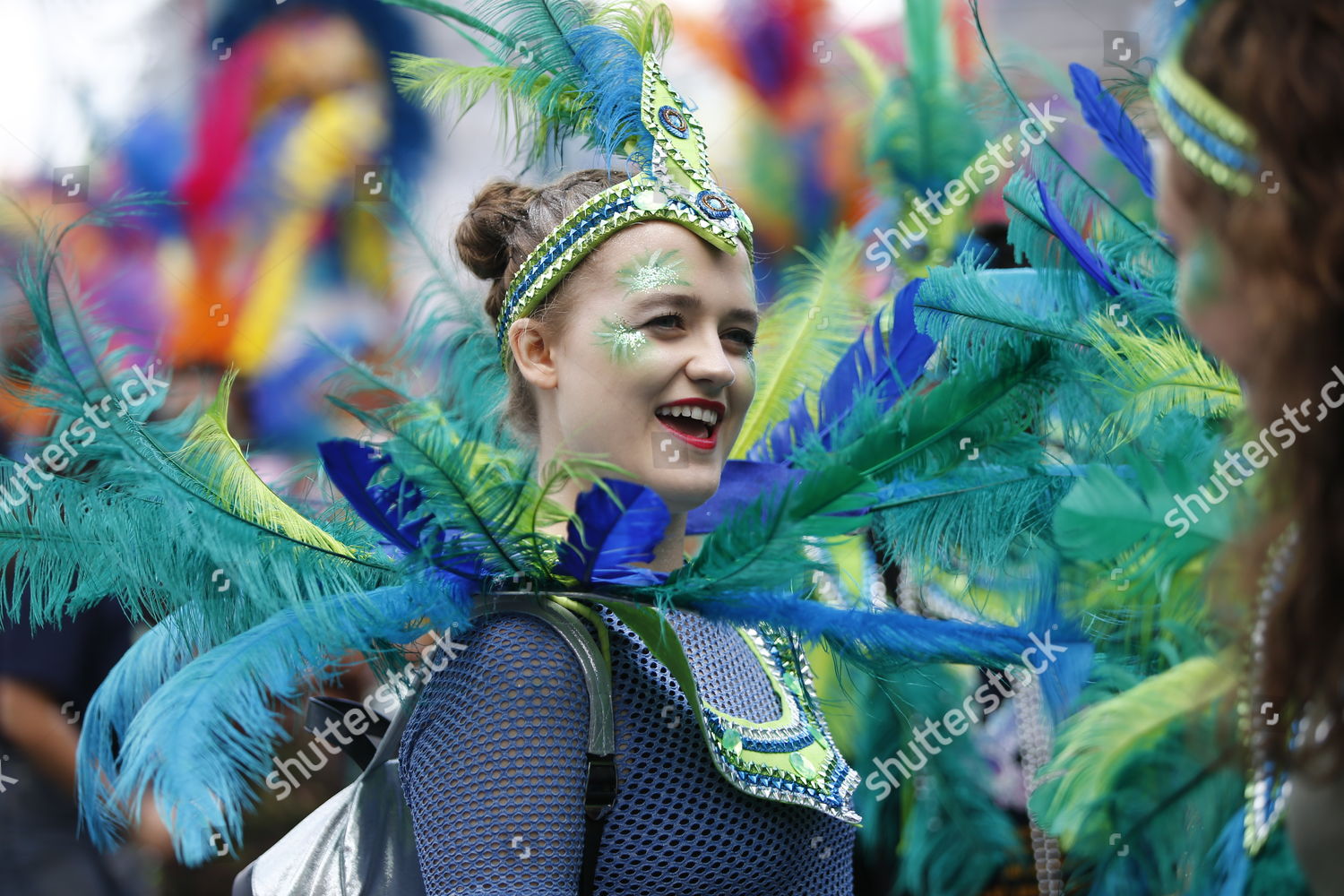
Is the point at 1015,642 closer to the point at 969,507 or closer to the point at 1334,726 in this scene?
the point at 969,507

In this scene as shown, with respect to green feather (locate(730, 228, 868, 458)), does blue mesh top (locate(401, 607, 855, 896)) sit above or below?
below

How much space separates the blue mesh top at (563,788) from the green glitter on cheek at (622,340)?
298 mm

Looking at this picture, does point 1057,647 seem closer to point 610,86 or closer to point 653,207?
point 653,207

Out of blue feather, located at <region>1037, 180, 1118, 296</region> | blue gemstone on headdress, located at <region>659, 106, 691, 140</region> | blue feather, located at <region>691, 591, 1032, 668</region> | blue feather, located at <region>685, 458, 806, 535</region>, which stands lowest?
blue feather, located at <region>691, 591, 1032, 668</region>

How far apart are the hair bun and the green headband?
8 centimetres

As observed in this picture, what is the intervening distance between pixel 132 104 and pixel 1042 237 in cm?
320

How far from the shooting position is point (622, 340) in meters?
1.56

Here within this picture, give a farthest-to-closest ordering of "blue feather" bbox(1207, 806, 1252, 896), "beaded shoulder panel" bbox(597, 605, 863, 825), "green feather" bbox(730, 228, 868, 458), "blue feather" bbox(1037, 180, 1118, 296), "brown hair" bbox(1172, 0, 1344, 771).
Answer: "green feather" bbox(730, 228, 868, 458)
"blue feather" bbox(1037, 180, 1118, 296)
"beaded shoulder panel" bbox(597, 605, 863, 825)
"blue feather" bbox(1207, 806, 1252, 896)
"brown hair" bbox(1172, 0, 1344, 771)

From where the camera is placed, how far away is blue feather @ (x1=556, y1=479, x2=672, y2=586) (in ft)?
4.51

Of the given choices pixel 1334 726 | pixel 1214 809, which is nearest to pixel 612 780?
pixel 1214 809

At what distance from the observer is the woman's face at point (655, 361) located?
1562 millimetres

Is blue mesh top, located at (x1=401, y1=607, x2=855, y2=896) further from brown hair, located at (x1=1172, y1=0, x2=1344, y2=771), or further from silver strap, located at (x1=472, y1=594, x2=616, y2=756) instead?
brown hair, located at (x1=1172, y1=0, x2=1344, y2=771)

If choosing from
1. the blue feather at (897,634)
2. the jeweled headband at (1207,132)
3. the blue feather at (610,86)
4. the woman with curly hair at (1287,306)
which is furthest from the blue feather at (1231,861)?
the blue feather at (610,86)

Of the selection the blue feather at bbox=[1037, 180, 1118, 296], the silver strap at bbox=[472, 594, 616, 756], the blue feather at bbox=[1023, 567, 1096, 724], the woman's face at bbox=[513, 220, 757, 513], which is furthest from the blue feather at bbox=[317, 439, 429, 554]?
the blue feather at bbox=[1037, 180, 1118, 296]
